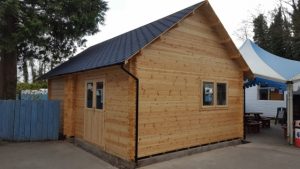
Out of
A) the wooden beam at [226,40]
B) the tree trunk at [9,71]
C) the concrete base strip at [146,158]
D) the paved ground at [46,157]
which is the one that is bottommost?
the paved ground at [46,157]

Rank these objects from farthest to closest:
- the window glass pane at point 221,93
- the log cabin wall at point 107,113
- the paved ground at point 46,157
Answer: the window glass pane at point 221,93 → the paved ground at point 46,157 → the log cabin wall at point 107,113

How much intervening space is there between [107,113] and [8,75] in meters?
7.23

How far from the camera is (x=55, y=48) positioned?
14359 millimetres

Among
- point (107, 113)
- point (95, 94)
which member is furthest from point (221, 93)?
point (95, 94)

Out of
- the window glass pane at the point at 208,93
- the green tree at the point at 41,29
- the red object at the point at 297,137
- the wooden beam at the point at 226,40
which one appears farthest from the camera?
the green tree at the point at 41,29

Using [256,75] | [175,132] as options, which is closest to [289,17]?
[256,75]

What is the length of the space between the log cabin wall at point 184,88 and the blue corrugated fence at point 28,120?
5238 mm

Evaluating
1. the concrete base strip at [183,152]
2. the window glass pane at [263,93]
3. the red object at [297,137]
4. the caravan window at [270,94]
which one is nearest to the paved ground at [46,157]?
the concrete base strip at [183,152]

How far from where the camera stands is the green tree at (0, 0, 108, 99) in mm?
11633

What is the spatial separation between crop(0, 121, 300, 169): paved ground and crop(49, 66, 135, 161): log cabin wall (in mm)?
582

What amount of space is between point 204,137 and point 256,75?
360cm

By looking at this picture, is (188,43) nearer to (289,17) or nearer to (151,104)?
(151,104)

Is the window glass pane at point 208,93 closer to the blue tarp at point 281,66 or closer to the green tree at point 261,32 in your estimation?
the blue tarp at point 281,66

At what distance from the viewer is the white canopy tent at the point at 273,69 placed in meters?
11.0
